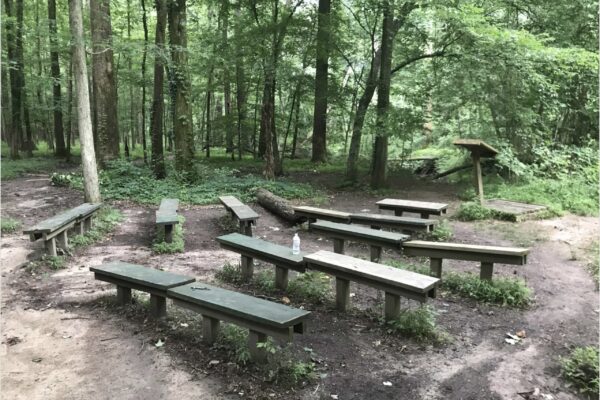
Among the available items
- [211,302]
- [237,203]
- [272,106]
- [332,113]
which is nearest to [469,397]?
[211,302]

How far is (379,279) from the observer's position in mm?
4203

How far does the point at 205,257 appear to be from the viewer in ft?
22.4

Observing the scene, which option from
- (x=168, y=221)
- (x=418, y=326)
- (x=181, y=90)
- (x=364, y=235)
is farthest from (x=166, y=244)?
(x=181, y=90)

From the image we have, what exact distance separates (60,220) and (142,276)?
2.66m

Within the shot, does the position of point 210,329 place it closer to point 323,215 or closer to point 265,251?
point 265,251

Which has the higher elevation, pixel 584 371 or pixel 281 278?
pixel 281 278

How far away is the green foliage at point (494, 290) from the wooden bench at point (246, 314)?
2730 millimetres

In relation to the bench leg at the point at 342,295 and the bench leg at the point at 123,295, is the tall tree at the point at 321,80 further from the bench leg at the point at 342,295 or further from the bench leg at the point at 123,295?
the bench leg at the point at 123,295

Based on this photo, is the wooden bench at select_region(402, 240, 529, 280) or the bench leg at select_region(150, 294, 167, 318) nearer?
the bench leg at select_region(150, 294, 167, 318)

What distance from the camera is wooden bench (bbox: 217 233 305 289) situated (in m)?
5.00

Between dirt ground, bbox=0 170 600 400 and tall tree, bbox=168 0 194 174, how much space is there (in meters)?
6.38

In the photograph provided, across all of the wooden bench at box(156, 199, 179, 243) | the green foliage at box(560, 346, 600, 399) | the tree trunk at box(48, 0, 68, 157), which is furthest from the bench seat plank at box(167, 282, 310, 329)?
the tree trunk at box(48, 0, 68, 157)

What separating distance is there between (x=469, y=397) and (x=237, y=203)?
6.46m

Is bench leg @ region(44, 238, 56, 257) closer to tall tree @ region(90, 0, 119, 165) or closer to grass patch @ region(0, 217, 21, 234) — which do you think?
grass patch @ region(0, 217, 21, 234)
